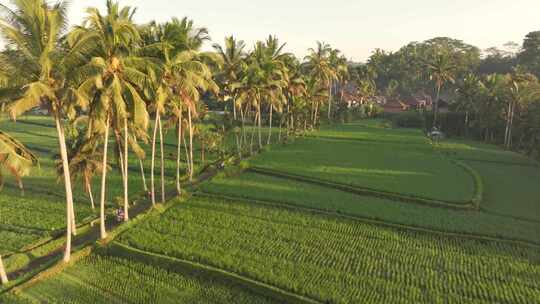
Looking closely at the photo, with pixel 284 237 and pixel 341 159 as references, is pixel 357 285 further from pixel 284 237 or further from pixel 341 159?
pixel 341 159

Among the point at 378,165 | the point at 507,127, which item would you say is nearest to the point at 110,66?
the point at 378,165

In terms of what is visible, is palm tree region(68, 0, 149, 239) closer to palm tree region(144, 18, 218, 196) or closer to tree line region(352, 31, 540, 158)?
palm tree region(144, 18, 218, 196)

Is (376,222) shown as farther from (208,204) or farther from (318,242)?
(208,204)

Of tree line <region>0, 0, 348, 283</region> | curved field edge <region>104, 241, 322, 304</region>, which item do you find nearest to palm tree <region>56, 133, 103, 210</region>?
tree line <region>0, 0, 348, 283</region>

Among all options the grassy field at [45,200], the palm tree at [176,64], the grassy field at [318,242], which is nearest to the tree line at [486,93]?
the grassy field at [318,242]

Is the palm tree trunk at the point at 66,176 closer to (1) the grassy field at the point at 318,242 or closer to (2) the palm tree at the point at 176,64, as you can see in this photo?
(1) the grassy field at the point at 318,242

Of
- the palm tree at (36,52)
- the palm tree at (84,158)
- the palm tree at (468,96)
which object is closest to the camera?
the palm tree at (36,52)
